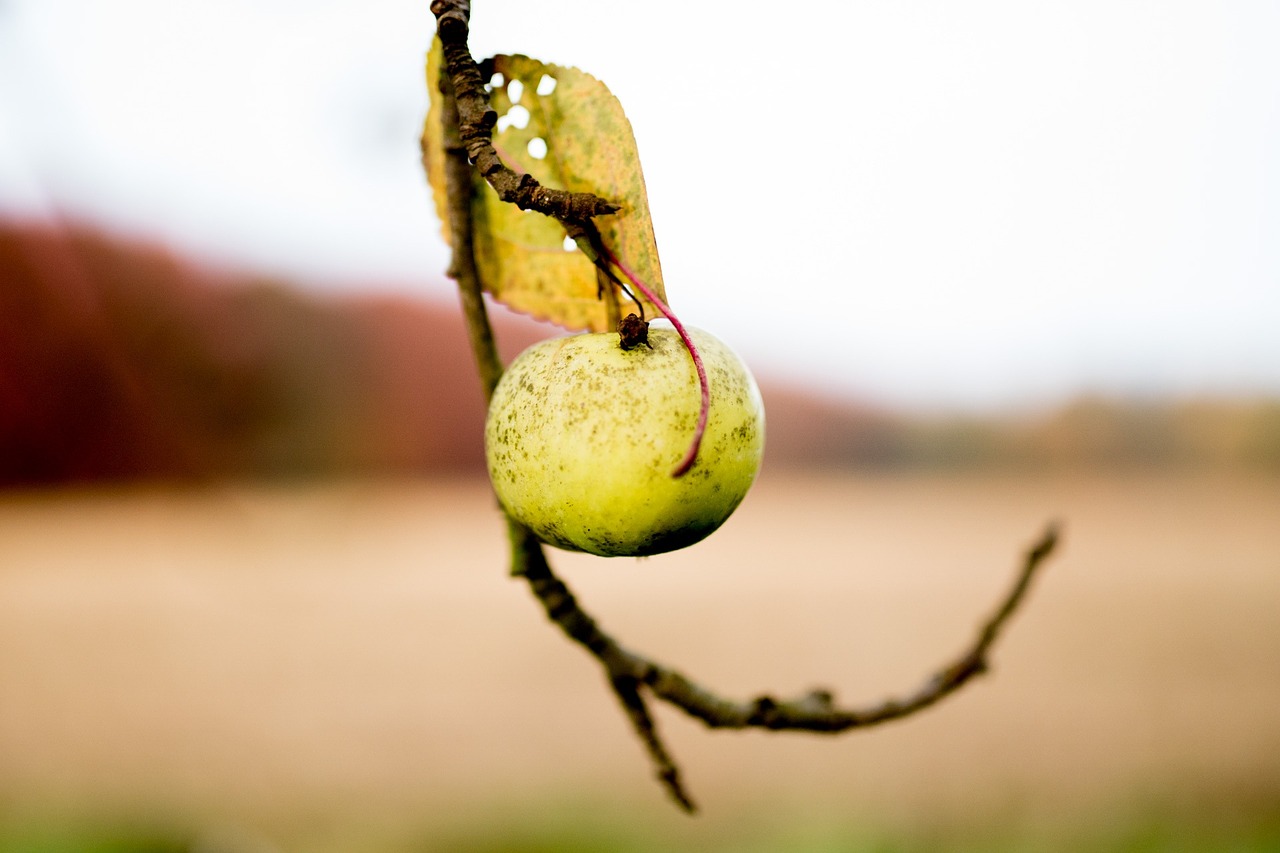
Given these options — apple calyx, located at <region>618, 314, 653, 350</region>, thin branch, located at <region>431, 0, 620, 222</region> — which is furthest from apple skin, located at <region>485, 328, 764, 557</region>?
thin branch, located at <region>431, 0, 620, 222</region>

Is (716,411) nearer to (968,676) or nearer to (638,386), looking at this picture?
(638,386)

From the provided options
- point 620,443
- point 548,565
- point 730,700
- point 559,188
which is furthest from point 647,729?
Answer: point 559,188

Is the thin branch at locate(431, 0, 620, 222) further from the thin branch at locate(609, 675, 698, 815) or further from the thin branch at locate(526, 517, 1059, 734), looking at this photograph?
the thin branch at locate(609, 675, 698, 815)

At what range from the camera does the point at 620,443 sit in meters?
0.70

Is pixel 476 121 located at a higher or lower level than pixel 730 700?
higher

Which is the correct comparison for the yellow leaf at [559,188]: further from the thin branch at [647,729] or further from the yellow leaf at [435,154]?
the thin branch at [647,729]

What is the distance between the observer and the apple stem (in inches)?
25.4

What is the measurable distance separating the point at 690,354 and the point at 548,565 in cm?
22

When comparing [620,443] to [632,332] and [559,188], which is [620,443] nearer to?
[632,332]

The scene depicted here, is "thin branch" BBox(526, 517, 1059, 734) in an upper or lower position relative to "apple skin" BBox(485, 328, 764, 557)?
lower

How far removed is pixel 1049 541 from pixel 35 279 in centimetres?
347

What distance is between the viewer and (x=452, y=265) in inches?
31.1

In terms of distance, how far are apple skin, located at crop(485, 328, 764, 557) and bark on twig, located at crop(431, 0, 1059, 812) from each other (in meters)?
0.05

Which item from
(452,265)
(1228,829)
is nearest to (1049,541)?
(452,265)
